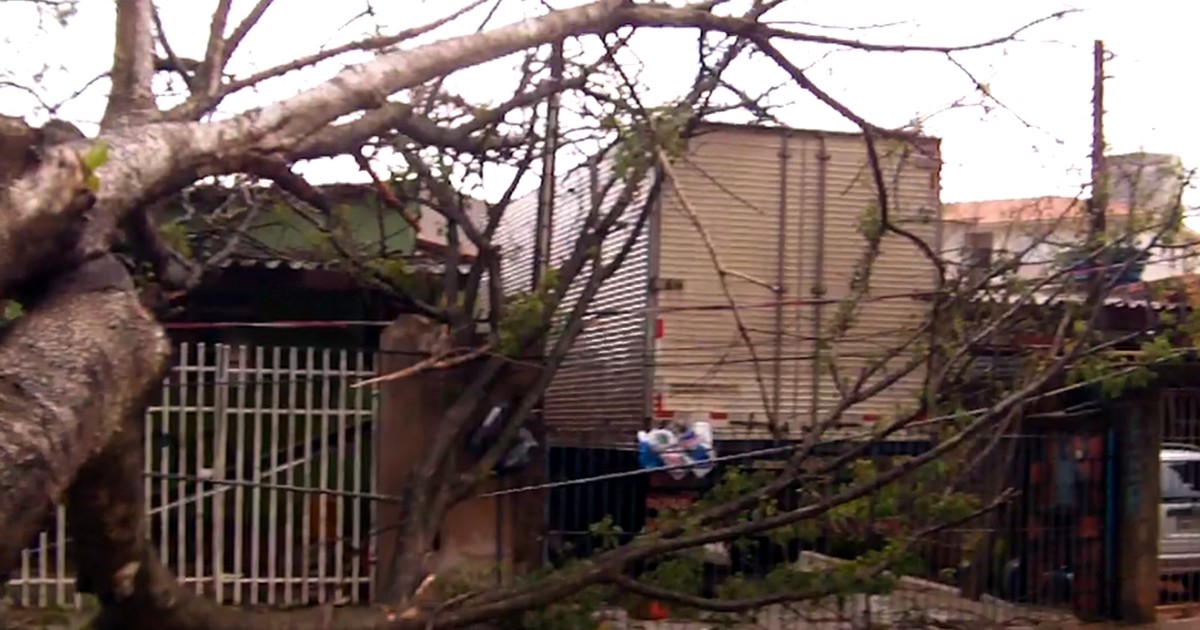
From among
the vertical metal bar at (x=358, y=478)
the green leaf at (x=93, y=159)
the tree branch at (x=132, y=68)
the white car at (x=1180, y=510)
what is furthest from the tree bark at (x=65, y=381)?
the white car at (x=1180, y=510)

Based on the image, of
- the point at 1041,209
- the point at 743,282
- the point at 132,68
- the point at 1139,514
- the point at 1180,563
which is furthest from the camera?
the point at 1180,563

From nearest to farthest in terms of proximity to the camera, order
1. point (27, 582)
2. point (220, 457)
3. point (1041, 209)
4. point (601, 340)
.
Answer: point (27, 582) < point (220, 457) < point (1041, 209) < point (601, 340)

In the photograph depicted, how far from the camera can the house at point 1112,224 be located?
8320mm

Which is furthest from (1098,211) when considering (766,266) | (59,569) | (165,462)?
(59,569)

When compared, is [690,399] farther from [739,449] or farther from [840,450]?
[840,450]

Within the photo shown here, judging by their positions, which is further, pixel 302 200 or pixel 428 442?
pixel 428 442

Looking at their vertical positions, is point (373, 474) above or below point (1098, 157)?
below

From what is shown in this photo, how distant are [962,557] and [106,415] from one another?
23.6 ft

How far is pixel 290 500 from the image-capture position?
8.65m

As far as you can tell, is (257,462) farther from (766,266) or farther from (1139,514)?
(1139,514)

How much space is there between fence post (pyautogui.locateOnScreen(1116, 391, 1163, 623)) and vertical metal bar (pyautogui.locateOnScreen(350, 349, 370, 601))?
253 inches

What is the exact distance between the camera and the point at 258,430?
8531 mm

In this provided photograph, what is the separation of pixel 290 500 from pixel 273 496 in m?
0.12

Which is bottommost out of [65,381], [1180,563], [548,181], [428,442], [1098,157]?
[1180,563]
